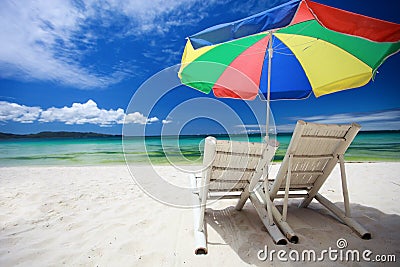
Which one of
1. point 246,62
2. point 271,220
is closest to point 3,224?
point 271,220

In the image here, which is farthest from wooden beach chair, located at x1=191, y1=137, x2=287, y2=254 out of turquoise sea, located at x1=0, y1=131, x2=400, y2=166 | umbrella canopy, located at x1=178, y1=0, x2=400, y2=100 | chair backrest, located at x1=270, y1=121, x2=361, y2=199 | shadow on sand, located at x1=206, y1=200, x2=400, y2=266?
turquoise sea, located at x1=0, y1=131, x2=400, y2=166

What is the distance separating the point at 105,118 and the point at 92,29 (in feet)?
49.3

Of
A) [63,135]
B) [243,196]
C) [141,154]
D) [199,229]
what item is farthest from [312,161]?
[63,135]

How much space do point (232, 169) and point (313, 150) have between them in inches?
29.6

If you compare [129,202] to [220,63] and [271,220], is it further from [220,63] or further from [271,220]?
[220,63]

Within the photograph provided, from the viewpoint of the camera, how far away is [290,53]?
8.93ft

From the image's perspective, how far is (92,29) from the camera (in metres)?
18.1

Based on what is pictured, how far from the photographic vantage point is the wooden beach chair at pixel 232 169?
1.73 m

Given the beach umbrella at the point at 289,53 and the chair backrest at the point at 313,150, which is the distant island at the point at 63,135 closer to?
the beach umbrella at the point at 289,53

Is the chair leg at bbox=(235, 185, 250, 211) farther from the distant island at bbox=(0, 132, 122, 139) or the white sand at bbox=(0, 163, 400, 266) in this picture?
the distant island at bbox=(0, 132, 122, 139)

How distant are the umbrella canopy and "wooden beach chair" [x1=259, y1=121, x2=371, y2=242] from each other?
529 mm

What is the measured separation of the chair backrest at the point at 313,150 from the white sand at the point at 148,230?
0.43 metres

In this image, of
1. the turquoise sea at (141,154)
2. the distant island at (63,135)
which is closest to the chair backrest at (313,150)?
the turquoise sea at (141,154)

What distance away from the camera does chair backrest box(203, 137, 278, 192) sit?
175 cm
